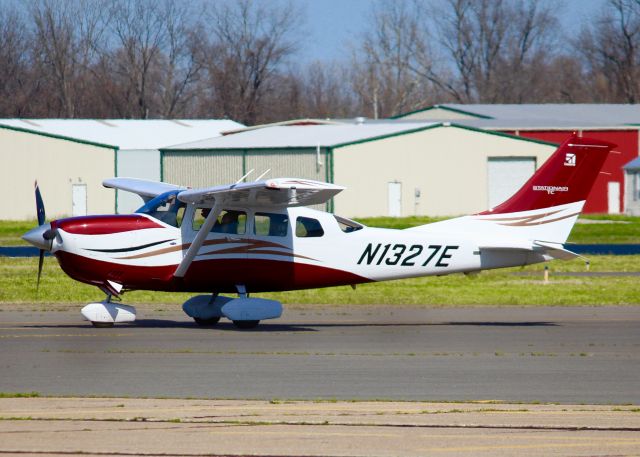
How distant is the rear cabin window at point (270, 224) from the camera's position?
17.6 metres

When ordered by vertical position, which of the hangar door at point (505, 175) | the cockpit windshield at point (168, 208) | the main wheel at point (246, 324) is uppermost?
the hangar door at point (505, 175)

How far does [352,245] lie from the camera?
59.1 feet

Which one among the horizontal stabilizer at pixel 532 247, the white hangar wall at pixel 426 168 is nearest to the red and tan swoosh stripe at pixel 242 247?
the horizontal stabilizer at pixel 532 247

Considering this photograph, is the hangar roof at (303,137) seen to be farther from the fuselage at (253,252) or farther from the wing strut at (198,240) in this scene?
the wing strut at (198,240)

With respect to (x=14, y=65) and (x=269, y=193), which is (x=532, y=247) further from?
(x=14, y=65)

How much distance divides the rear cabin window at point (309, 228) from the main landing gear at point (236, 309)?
4.00 ft

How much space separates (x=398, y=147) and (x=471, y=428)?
43.8 metres

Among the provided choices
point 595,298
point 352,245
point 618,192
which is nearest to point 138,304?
point 352,245

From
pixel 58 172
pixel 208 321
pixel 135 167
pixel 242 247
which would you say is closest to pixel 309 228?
pixel 242 247

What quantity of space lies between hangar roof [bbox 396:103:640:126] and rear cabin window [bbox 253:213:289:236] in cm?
5169

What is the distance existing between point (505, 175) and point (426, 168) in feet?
13.0

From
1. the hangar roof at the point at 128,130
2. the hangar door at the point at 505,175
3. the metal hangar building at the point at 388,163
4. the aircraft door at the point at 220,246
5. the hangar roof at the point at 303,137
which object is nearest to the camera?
the aircraft door at the point at 220,246

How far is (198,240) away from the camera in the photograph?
17.1 meters

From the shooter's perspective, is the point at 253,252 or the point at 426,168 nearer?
the point at 253,252
